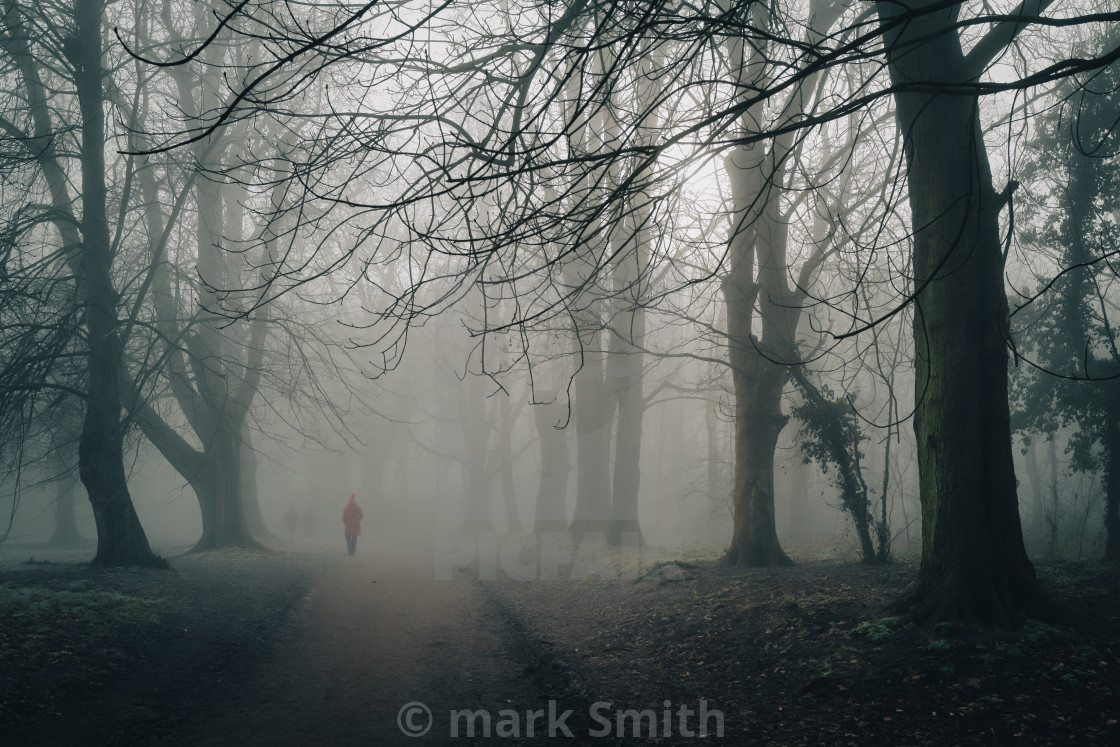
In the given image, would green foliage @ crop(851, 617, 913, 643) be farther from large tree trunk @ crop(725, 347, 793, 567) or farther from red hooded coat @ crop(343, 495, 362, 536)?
red hooded coat @ crop(343, 495, 362, 536)

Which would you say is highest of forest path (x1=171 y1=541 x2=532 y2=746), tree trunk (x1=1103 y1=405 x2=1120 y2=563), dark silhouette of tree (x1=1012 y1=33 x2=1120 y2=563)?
dark silhouette of tree (x1=1012 y1=33 x2=1120 y2=563)

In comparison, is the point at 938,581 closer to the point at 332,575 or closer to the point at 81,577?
the point at 81,577

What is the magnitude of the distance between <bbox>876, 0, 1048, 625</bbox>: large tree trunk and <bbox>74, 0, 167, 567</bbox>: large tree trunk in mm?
11096

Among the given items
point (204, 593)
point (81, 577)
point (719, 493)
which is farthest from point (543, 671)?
point (719, 493)

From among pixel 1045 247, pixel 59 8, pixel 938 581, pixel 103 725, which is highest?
pixel 59 8

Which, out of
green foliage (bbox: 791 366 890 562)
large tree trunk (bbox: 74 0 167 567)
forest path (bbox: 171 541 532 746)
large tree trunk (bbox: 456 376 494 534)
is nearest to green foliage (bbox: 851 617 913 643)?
forest path (bbox: 171 541 532 746)

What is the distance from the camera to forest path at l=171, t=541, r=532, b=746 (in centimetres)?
504

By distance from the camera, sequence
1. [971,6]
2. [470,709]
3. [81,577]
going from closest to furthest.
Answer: [470,709]
[971,6]
[81,577]

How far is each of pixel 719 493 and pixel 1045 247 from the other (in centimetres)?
1276

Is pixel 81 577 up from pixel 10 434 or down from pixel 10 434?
down

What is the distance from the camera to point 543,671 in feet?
22.0

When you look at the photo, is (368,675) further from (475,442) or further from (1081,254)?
(475,442)

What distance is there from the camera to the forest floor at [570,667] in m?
4.77

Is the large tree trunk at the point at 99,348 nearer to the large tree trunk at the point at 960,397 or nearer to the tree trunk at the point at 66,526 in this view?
the large tree trunk at the point at 960,397
